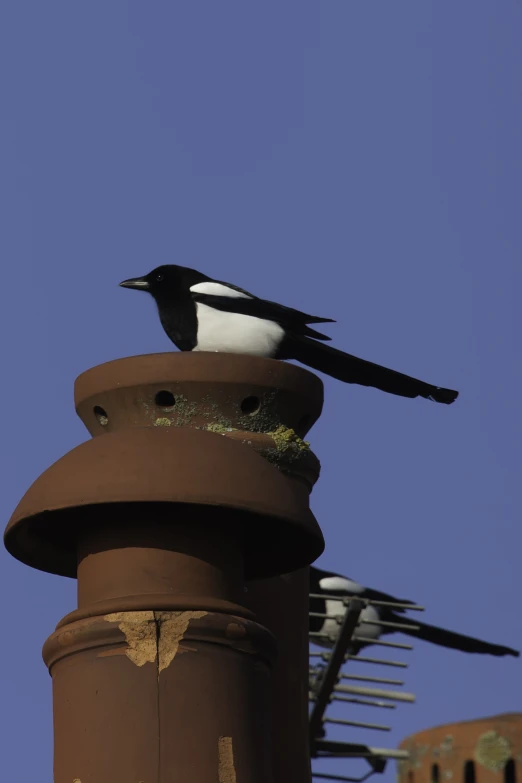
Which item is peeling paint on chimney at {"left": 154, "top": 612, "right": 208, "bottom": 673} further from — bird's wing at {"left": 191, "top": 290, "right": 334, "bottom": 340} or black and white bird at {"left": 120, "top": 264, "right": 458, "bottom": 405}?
bird's wing at {"left": 191, "top": 290, "right": 334, "bottom": 340}

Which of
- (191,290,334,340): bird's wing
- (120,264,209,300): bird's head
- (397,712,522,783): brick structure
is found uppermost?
(120,264,209,300): bird's head

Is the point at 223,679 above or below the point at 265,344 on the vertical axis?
below

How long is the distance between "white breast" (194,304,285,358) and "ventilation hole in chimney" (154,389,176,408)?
2.11 m

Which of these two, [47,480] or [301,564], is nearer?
[47,480]

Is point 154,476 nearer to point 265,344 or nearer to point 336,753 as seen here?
point 265,344

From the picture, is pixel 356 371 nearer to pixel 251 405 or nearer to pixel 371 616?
pixel 251 405

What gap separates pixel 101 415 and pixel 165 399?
19cm

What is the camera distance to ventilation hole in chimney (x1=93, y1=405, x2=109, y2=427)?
470 centimetres

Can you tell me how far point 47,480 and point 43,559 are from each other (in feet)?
1.05

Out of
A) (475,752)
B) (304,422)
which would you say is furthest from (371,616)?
(304,422)

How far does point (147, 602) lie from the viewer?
3.74m

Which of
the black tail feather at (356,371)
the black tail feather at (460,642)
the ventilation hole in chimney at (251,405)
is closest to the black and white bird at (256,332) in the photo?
the black tail feather at (356,371)

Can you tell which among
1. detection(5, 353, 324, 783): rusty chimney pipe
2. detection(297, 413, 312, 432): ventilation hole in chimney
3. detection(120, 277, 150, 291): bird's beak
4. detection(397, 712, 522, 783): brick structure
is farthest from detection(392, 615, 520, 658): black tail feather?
detection(5, 353, 324, 783): rusty chimney pipe

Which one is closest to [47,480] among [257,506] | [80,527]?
[80,527]
